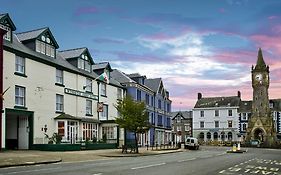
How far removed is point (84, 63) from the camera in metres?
51.3

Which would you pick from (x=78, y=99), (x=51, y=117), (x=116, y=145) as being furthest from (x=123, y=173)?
(x=116, y=145)

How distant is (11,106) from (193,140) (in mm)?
33666

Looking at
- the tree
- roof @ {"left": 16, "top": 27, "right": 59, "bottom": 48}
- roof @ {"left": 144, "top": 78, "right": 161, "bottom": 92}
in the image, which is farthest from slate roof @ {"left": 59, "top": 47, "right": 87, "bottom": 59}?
roof @ {"left": 144, "top": 78, "right": 161, "bottom": 92}

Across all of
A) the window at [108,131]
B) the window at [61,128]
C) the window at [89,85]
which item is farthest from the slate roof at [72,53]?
the window at [108,131]

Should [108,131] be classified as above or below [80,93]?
below

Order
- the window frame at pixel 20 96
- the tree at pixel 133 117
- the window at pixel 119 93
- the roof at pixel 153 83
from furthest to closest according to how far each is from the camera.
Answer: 1. the roof at pixel 153 83
2. the window at pixel 119 93
3. the tree at pixel 133 117
4. the window frame at pixel 20 96

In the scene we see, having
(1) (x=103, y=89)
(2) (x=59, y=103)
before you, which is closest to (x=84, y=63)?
Result: (1) (x=103, y=89)

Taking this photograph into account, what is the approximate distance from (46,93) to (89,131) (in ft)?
33.5

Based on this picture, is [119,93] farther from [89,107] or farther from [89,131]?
[89,131]

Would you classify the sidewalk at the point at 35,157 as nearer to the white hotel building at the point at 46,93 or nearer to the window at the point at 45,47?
the white hotel building at the point at 46,93

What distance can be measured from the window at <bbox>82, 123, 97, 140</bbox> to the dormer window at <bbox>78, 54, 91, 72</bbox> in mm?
7359

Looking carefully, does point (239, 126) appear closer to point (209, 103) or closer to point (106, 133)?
point (209, 103)

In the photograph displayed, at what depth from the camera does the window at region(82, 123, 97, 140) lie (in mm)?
47969

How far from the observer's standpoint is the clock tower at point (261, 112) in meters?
98.1
